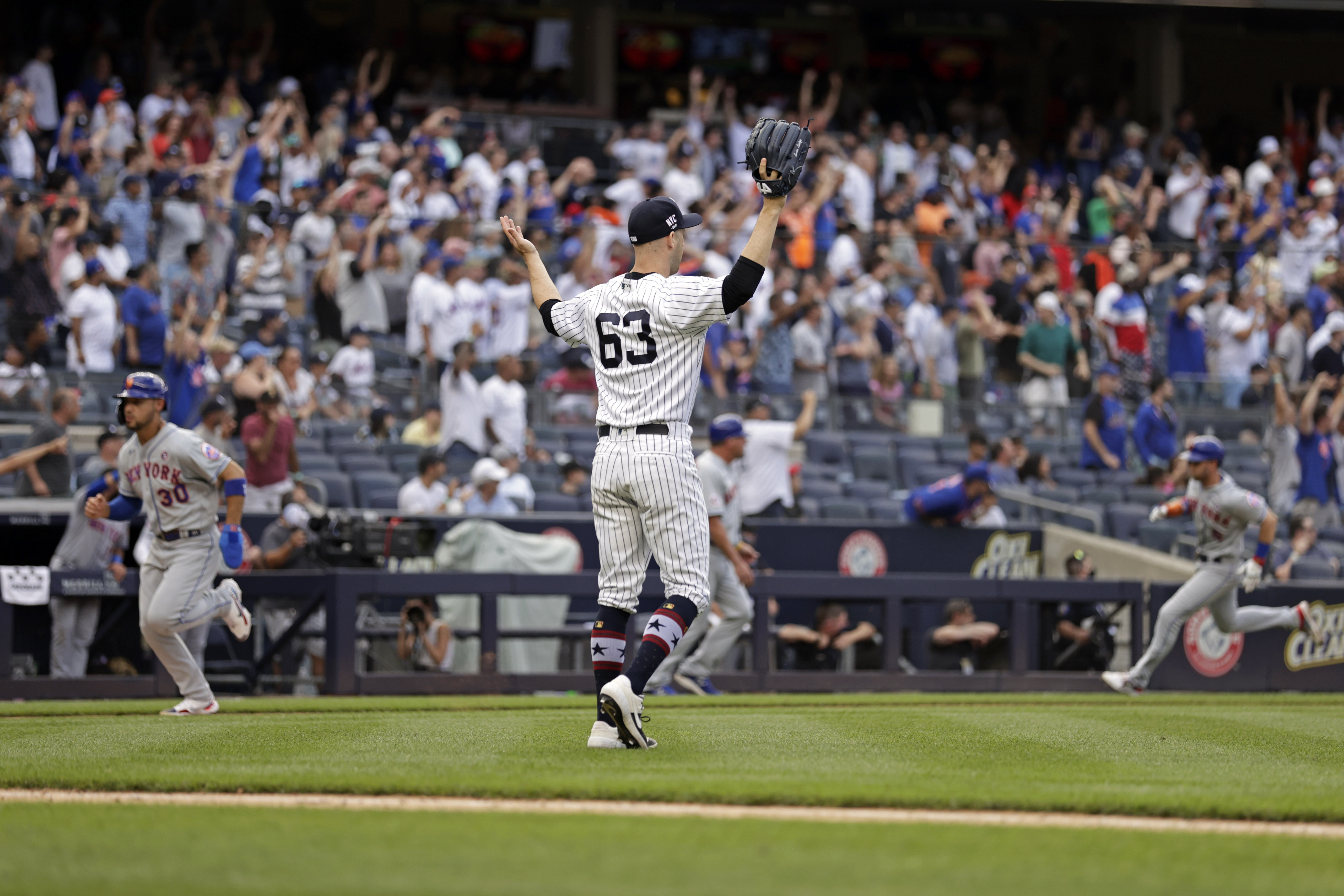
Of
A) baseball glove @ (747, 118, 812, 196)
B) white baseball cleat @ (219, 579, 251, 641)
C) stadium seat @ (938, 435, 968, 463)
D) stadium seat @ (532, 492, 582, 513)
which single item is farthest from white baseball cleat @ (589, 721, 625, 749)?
stadium seat @ (938, 435, 968, 463)

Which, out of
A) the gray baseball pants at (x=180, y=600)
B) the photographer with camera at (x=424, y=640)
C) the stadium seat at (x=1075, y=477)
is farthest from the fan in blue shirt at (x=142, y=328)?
the stadium seat at (x=1075, y=477)

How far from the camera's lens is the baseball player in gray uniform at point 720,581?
33.9 feet

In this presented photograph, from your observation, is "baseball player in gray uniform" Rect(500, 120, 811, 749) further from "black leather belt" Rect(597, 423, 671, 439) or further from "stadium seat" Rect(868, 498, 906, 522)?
"stadium seat" Rect(868, 498, 906, 522)

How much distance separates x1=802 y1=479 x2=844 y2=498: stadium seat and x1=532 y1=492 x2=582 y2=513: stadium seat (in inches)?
99.2

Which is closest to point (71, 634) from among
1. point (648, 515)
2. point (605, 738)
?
point (605, 738)

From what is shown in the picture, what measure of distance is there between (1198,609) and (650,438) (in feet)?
20.9

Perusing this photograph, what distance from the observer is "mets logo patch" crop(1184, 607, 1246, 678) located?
1296 cm

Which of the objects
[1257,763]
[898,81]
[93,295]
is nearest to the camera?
[1257,763]

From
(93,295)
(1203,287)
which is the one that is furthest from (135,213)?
A: (1203,287)

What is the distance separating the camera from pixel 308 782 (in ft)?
17.2

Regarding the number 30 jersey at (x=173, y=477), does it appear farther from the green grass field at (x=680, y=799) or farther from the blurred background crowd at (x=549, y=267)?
the blurred background crowd at (x=549, y=267)

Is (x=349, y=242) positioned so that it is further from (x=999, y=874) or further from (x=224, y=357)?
(x=999, y=874)

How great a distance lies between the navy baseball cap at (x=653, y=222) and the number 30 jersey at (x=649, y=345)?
155 millimetres

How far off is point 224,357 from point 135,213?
1.80 meters
